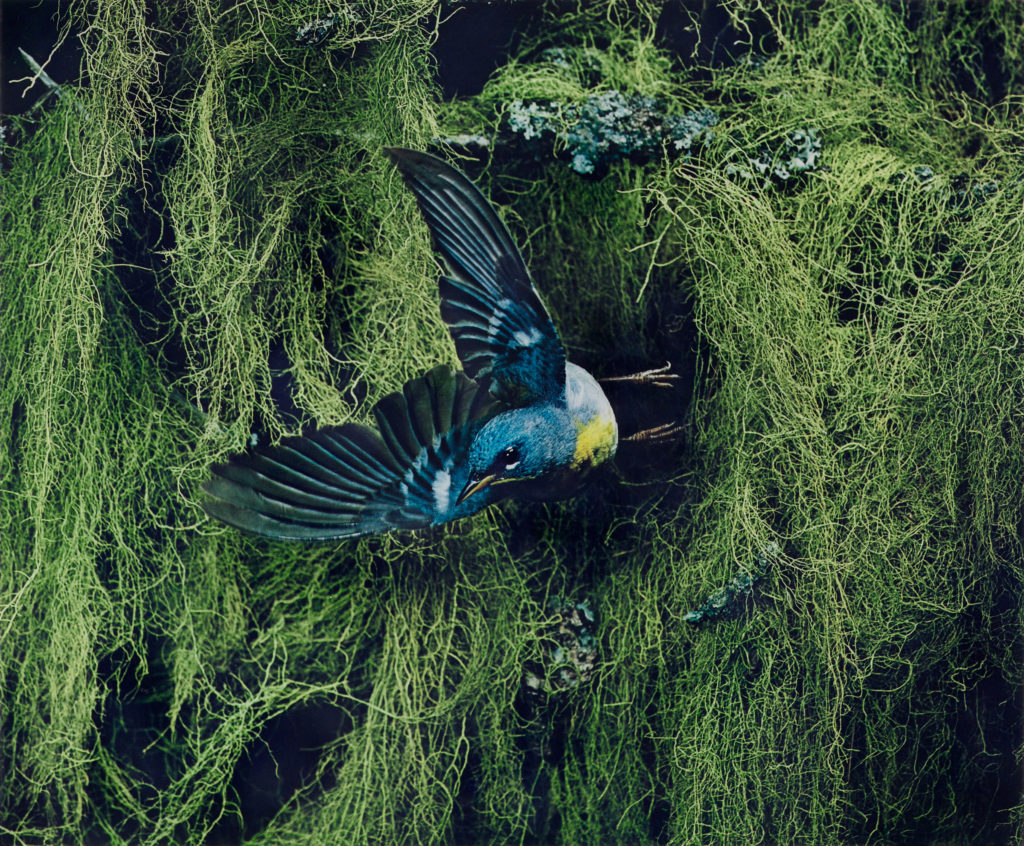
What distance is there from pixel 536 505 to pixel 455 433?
15cm

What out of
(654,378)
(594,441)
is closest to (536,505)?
(594,441)

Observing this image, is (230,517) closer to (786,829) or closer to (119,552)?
(119,552)

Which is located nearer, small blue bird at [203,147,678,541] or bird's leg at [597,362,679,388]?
small blue bird at [203,147,678,541]

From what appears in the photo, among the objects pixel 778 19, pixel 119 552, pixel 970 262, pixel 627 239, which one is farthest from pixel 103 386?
pixel 970 262

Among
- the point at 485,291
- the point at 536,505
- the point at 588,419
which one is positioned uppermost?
the point at 485,291

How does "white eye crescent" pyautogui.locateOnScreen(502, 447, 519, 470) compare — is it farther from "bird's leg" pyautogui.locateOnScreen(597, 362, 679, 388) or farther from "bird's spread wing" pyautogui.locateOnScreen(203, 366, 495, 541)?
"bird's leg" pyautogui.locateOnScreen(597, 362, 679, 388)

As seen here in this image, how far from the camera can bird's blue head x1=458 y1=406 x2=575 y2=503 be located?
81 cm

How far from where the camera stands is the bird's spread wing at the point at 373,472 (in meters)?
0.85

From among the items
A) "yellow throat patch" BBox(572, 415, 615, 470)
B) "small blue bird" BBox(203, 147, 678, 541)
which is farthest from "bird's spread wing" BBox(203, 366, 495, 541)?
"yellow throat patch" BBox(572, 415, 615, 470)

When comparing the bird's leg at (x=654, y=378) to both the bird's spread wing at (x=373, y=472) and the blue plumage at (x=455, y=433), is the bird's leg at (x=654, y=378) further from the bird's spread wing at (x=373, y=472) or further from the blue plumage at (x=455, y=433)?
the bird's spread wing at (x=373, y=472)

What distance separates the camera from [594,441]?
0.88 m

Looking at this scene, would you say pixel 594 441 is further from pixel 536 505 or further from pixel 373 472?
pixel 373 472

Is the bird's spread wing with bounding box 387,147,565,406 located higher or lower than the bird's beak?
higher

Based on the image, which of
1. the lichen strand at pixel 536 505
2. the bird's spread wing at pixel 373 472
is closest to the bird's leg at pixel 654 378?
the lichen strand at pixel 536 505
